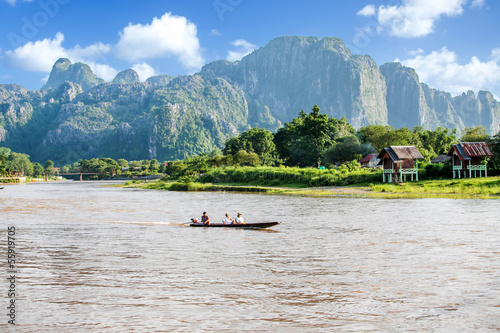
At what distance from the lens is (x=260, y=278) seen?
15305mm

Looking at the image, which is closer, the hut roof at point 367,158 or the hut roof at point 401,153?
the hut roof at point 401,153

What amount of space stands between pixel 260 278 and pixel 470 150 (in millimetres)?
57883

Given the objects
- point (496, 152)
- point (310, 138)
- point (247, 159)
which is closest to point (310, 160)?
point (310, 138)

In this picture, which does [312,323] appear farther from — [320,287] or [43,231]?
[43,231]

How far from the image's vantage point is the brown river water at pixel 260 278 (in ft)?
36.5

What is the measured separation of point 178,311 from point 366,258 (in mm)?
9852

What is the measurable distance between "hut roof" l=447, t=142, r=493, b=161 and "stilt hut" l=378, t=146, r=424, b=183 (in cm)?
622

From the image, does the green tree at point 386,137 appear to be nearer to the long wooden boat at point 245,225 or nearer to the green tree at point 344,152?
the green tree at point 344,152

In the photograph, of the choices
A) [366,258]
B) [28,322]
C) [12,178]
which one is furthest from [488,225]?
[12,178]

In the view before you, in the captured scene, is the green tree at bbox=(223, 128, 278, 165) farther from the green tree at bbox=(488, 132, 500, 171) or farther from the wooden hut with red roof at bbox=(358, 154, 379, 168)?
the green tree at bbox=(488, 132, 500, 171)

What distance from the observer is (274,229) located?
28.6m

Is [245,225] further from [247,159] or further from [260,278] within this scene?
[247,159]

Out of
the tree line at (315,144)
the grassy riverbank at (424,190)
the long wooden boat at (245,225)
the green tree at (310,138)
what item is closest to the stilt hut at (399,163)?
the grassy riverbank at (424,190)

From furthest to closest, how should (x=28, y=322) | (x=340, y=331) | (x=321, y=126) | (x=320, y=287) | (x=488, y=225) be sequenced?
(x=321, y=126) → (x=488, y=225) → (x=320, y=287) → (x=28, y=322) → (x=340, y=331)
